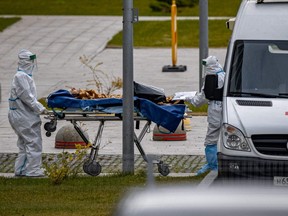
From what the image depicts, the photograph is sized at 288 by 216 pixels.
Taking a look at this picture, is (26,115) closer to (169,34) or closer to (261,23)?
(261,23)

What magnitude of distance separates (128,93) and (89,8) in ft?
95.9

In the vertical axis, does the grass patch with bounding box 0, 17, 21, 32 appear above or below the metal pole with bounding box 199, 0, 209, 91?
below

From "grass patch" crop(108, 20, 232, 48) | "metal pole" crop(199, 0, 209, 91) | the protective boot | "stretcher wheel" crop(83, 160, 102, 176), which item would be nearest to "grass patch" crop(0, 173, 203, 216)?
"stretcher wheel" crop(83, 160, 102, 176)

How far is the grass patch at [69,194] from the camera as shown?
1189 centimetres

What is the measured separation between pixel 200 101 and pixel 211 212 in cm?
1085

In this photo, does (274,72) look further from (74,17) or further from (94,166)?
(74,17)

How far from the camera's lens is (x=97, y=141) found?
15.0m

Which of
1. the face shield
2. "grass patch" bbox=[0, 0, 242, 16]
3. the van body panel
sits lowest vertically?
"grass patch" bbox=[0, 0, 242, 16]

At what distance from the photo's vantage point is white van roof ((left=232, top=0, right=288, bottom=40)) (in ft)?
43.7

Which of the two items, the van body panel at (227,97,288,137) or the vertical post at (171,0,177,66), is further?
the vertical post at (171,0,177,66)

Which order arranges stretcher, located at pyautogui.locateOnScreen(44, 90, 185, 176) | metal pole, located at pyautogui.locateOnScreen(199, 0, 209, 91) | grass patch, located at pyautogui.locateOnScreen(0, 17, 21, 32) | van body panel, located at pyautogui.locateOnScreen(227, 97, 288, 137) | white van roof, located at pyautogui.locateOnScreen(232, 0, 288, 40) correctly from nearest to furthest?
1. van body panel, located at pyautogui.locateOnScreen(227, 97, 288, 137)
2. white van roof, located at pyautogui.locateOnScreen(232, 0, 288, 40)
3. stretcher, located at pyautogui.locateOnScreen(44, 90, 185, 176)
4. metal pole, located at pyautogui.locateOnScreen(199, 0, 209, 91)
5. grass patch, located at pyautogui.locateOnScreen(0, 17, 21, 32)

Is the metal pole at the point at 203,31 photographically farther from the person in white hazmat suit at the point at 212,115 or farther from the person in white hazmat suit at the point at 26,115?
the person in white hazmat suit at the point at 26,115

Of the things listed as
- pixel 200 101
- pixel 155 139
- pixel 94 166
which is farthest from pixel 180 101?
pixel 155 139

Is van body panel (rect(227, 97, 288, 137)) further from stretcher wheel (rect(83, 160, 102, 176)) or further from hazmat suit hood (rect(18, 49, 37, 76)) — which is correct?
hazmat suit hood (rect(18, 49, 37, 76))
